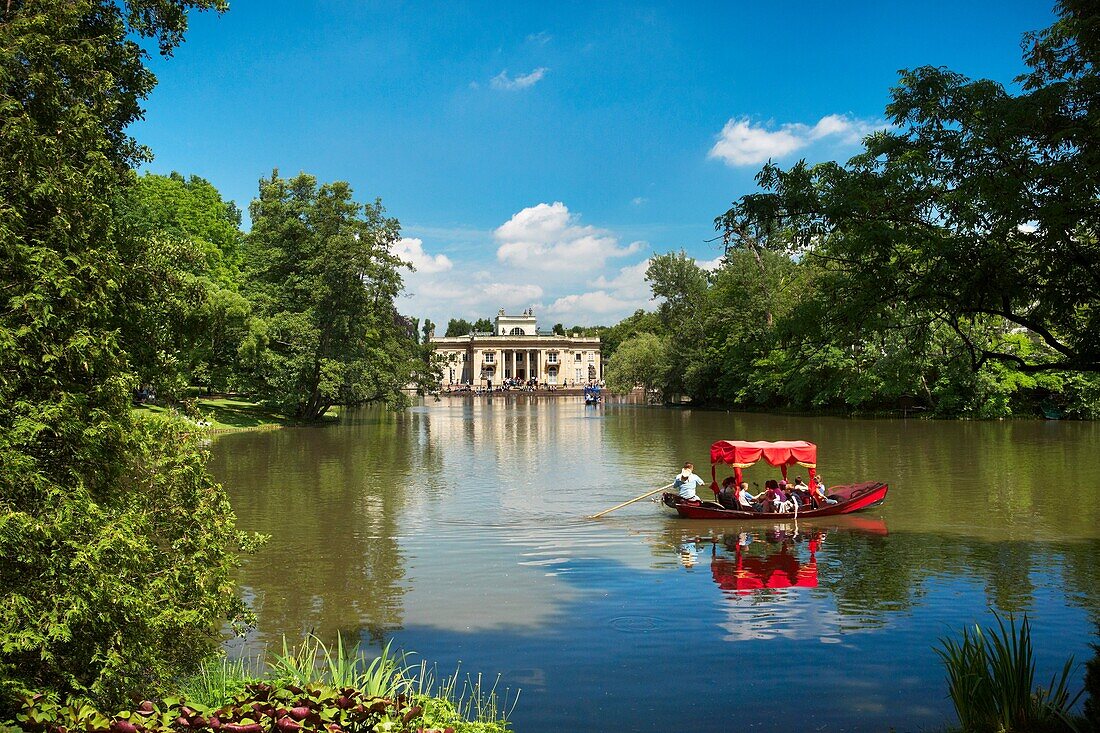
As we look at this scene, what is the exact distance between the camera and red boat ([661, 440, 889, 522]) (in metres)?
18.6

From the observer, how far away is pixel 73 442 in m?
5.50

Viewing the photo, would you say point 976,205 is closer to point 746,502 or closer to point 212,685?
point 212,685

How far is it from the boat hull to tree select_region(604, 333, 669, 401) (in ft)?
179

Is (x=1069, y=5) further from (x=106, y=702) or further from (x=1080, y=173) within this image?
(x=106, y=702)

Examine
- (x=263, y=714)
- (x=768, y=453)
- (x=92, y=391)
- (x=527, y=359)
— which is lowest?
(x=263, y=714)

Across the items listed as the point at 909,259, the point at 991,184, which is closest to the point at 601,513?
the point at 909,259

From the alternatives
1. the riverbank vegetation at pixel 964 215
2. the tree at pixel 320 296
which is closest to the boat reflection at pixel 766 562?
the riverbank vegetation at pixel 964 215

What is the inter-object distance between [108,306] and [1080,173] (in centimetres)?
811

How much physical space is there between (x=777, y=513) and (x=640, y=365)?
6287 centimetres

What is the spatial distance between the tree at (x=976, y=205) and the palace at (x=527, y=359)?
13796 cm

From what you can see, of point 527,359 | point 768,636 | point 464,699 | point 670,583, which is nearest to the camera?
point 464,699

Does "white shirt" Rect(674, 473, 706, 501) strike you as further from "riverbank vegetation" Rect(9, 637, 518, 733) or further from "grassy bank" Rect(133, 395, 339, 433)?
"grassy bank" Rect(133, 395, 339, 433)

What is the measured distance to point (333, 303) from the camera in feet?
156

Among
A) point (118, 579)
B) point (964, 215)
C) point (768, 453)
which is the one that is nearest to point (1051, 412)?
point (768, 453)
